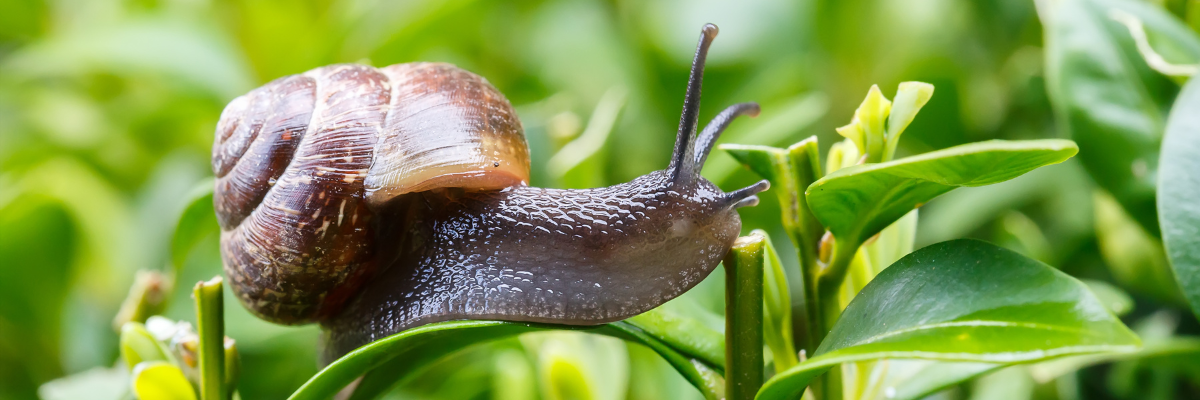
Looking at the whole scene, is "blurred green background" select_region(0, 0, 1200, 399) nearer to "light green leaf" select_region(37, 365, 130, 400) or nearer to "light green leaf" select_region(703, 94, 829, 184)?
"light green leaf" select_region(703, 94, 829, 184)

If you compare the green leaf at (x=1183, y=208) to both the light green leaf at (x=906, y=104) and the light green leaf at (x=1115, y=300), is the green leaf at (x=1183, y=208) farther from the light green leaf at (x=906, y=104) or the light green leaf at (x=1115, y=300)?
the light green leaf at (x=906, y=104)

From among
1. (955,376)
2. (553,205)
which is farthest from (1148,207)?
(553,205)

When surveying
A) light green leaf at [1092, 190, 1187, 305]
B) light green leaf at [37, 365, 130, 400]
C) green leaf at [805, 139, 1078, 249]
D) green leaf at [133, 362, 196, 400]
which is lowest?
light green leaf at [1092, 190, 1187, 305]

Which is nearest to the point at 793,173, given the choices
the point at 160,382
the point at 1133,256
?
the point at 160,382

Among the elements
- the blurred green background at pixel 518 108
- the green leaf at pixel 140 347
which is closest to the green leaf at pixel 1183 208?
the blurred green background at pixel 518 108

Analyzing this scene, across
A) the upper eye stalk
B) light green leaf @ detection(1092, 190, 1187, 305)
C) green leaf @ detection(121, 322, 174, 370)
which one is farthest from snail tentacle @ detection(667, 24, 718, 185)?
light green leaf @ detection(1092, 190, 1187, 305)
